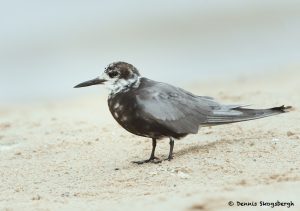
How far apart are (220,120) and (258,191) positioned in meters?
2.12

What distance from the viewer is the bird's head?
25.5ft

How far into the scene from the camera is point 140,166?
750cm

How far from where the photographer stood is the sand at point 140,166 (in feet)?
19.7

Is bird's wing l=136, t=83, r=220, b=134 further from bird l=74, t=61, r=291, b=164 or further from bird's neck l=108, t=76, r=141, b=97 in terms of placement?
bird's neck l=108, t=76, r=141, b=97

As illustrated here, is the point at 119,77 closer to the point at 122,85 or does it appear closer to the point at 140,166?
the point at 122,85

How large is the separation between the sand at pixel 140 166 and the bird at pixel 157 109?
0.24 meters

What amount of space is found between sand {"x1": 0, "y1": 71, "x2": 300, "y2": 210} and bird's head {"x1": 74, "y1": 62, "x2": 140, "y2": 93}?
0.73 metres

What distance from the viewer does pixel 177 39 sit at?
1842 centimetres

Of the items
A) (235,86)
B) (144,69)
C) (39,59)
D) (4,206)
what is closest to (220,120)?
(4,206)

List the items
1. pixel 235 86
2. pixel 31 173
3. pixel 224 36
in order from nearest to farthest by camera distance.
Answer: pixel 31 173, pixel 235 86, pixel 224 36

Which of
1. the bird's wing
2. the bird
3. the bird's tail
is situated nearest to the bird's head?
the bird

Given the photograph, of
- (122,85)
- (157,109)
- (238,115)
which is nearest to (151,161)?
(157,109)

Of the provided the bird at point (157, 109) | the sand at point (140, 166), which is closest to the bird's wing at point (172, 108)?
the bird at point (157, 109)

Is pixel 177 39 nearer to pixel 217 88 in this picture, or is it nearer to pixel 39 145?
pixel 217 88
